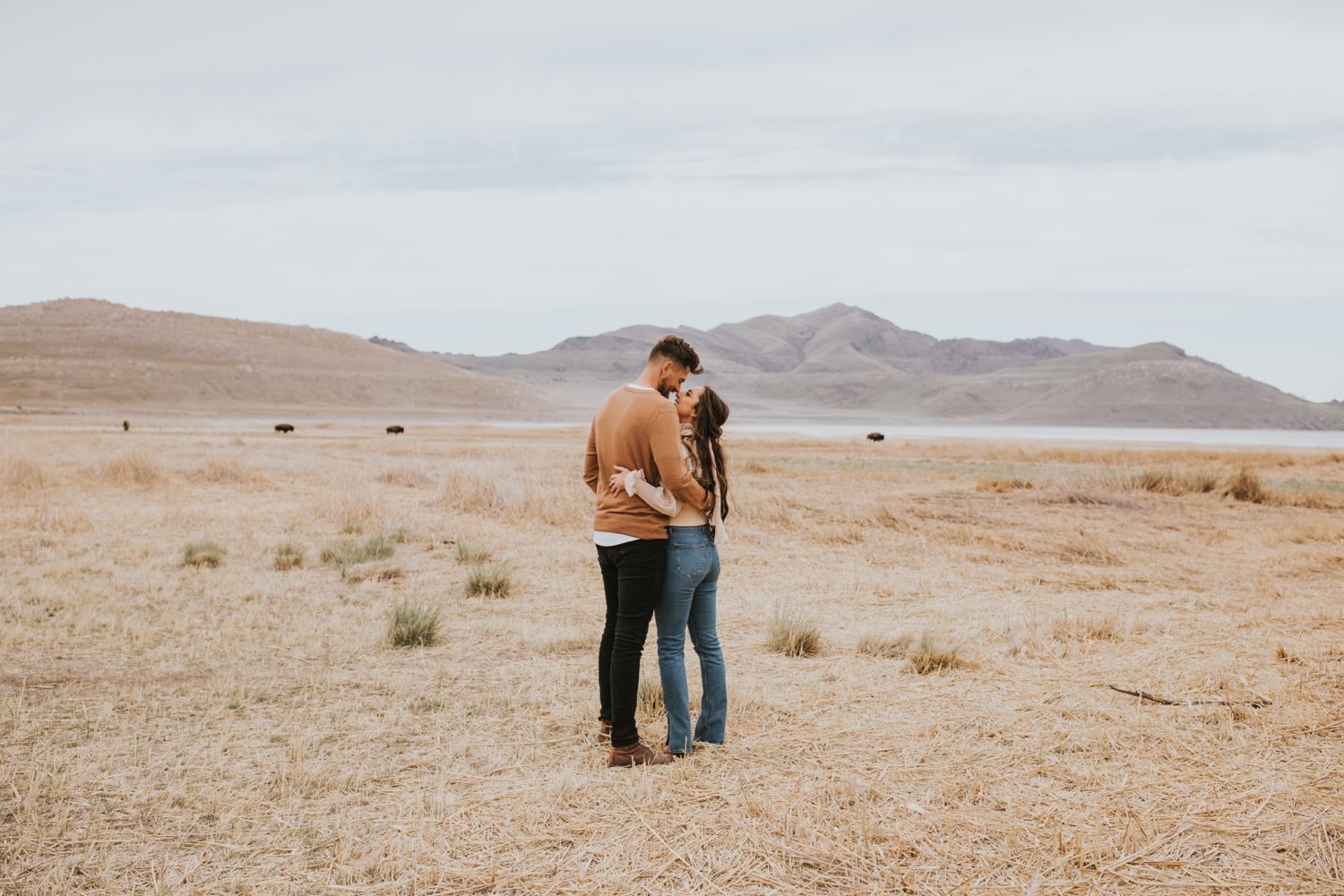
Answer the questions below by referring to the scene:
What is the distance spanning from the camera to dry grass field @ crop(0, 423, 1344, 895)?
151 inches

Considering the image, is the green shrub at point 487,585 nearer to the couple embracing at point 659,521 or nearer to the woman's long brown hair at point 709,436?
the couple embracing at point 659,521

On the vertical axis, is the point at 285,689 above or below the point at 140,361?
below

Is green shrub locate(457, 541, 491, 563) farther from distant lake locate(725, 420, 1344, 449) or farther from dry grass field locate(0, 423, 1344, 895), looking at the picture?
distant lake locate(725, 420, 1344, 449)

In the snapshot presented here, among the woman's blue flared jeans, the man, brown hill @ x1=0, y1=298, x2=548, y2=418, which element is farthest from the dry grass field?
brown hill @ x1=0, y1=298, x2=548, y2=418

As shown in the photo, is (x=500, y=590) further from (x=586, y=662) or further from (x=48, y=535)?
(x=48, y=535)

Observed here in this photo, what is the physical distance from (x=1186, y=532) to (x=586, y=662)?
11.0 m

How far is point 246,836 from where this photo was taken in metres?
4.02

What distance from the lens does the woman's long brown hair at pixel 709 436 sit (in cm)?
475

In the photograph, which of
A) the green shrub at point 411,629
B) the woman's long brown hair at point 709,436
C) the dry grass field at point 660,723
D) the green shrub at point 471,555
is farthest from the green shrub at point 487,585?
the woman's long brown hair at point 709,436

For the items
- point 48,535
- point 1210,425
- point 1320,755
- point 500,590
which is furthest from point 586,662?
point 1210,425

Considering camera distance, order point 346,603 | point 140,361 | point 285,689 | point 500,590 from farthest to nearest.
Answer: point 140,361
point 500,590
point 346,603
point 285,689

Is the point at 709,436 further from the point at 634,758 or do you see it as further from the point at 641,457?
the point at 634,758

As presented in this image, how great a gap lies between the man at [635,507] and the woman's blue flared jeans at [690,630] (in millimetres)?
82

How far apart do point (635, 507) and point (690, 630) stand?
2.64 ft
